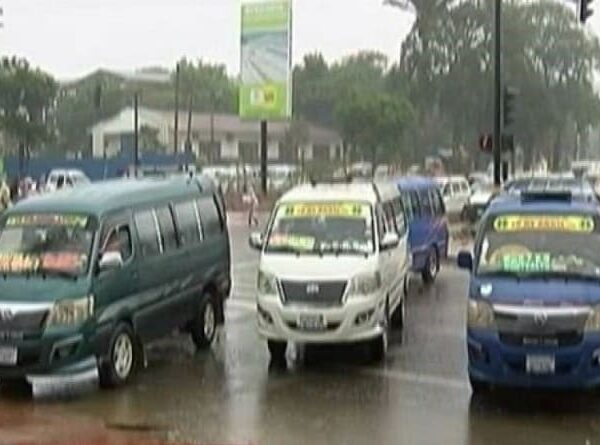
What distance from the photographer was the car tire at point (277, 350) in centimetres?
1327

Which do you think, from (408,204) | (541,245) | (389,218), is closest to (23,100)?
(408,204)

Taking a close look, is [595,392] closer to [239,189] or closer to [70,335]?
[70,335]

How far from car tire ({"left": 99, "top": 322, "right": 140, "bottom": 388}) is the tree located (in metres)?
65.0

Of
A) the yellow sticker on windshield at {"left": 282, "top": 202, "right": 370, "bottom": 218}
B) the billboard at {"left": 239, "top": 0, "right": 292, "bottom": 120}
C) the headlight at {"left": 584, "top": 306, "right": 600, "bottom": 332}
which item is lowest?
the headlight at {"left": 584, "top": 306, "right": 600, "bottom": 332}

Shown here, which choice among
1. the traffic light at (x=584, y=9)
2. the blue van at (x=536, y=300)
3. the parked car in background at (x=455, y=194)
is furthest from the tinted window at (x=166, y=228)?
the parked car in background at (x=455, y=194)

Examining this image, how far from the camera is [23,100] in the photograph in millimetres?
77750

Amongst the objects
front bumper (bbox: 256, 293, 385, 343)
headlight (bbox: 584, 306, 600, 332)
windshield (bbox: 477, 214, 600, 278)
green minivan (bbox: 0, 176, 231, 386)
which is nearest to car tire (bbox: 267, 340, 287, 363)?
front bumper (bbox: 256, 293, 385, 343)

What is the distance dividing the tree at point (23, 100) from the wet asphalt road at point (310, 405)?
64511 millimetres

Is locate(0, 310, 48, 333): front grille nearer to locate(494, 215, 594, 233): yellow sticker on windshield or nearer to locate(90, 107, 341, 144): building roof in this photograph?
locate(494, 215, 594, 233): yellow sticker on windshield

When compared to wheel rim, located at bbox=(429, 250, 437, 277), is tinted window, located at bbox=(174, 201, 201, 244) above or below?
above

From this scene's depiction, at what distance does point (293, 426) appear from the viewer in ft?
34.2

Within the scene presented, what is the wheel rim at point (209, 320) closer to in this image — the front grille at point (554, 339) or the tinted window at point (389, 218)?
the tinted window at point (389, 218)

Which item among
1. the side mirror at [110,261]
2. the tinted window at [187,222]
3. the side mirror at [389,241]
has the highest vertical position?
the tinted window at [187,222]

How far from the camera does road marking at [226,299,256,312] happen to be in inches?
726
